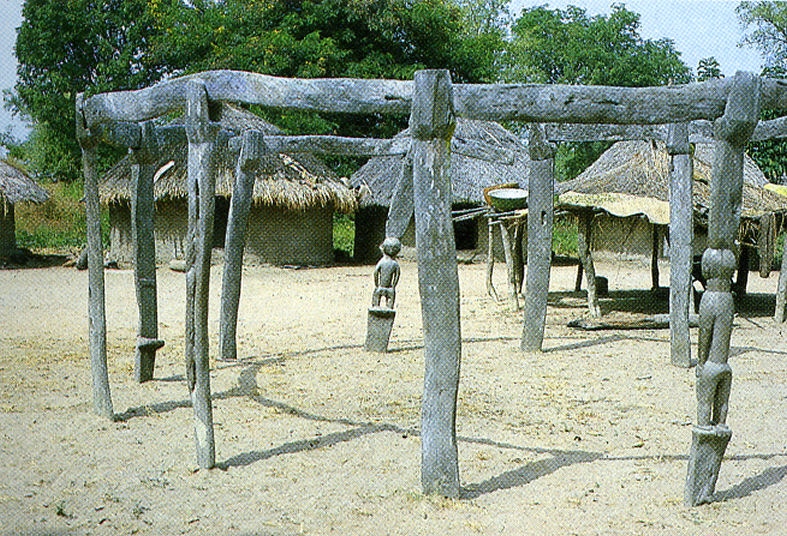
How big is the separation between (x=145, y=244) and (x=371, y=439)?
271 centimetres

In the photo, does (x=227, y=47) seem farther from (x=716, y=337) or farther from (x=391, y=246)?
(x=716, y=337)

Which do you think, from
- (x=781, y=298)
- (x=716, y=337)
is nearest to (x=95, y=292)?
(x=716, y=337)

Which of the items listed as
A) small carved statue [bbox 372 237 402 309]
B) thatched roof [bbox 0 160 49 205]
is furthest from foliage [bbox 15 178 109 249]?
small carved statue [bbox 372 237 402 309]

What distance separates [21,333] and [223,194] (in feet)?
27.8

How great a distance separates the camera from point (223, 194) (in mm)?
18234

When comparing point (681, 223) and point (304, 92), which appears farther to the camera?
point (681, 223)

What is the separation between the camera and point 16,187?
19.6 metres

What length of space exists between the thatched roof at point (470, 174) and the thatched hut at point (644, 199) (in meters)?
2.65

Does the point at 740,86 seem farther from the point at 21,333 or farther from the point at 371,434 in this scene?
the point at 21,333

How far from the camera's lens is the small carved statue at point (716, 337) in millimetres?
4516

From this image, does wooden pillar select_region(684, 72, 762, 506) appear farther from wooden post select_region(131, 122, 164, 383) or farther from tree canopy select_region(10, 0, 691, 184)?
tree canopy select_region(10, 0, 691, 184)

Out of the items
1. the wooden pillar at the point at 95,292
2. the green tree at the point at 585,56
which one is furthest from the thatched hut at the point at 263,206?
the green tree at the point at 585,56

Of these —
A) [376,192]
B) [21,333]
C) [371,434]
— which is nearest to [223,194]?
[376,192]

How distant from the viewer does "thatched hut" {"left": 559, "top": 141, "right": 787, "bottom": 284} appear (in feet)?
36.7
